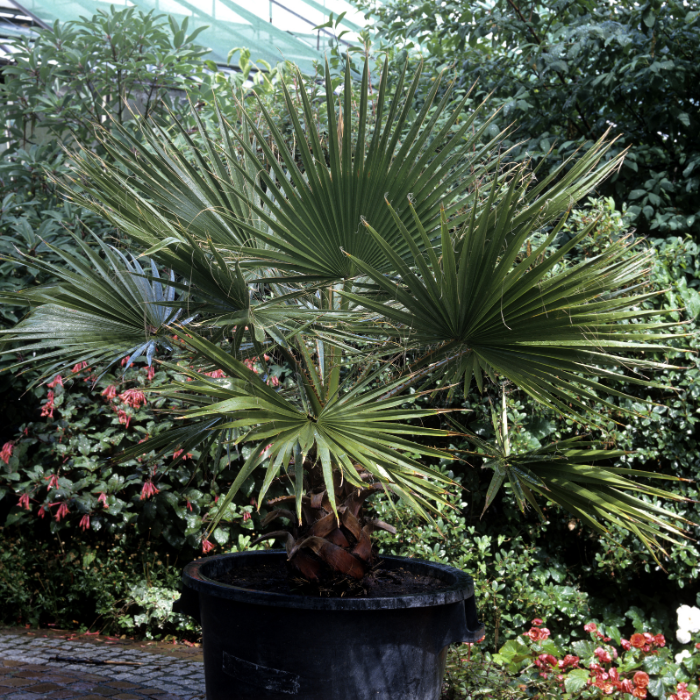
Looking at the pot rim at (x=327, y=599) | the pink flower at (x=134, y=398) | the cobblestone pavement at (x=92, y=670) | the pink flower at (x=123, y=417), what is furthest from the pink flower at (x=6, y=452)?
the pot rim at (x=327, y=599)

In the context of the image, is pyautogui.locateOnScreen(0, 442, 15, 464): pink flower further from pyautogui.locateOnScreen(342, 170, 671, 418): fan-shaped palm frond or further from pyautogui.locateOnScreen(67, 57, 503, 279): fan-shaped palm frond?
pyautogui.locateOnScreen(342, 170, 671, 418): fan-shaped palm frond

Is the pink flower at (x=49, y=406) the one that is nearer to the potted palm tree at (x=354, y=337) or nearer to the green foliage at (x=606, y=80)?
the potted palm tree at (x=354, y=337)

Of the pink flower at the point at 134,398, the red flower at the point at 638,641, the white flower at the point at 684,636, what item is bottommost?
the white flower at the point at 684,636

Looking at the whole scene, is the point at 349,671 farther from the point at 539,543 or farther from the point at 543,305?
the point at 539,543

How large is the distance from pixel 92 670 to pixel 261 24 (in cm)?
622

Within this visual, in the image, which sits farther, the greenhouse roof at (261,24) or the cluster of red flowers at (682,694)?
the greenhouse roof at (261,24)

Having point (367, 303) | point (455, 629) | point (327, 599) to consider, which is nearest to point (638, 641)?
point (455, 629)

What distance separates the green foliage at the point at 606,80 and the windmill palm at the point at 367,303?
7.56 ft

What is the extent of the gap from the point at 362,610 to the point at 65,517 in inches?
108

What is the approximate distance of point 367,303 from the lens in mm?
1965

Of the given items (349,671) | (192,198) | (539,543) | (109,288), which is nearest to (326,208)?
(192,198)

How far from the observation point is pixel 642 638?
2.96 m

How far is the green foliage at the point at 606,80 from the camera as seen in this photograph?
14.7 ft

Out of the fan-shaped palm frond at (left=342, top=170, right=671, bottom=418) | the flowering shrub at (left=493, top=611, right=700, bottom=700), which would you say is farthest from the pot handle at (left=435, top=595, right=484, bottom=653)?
the fan-shaped palm frond at (left=342, top=170, right=671, bottom=418)
